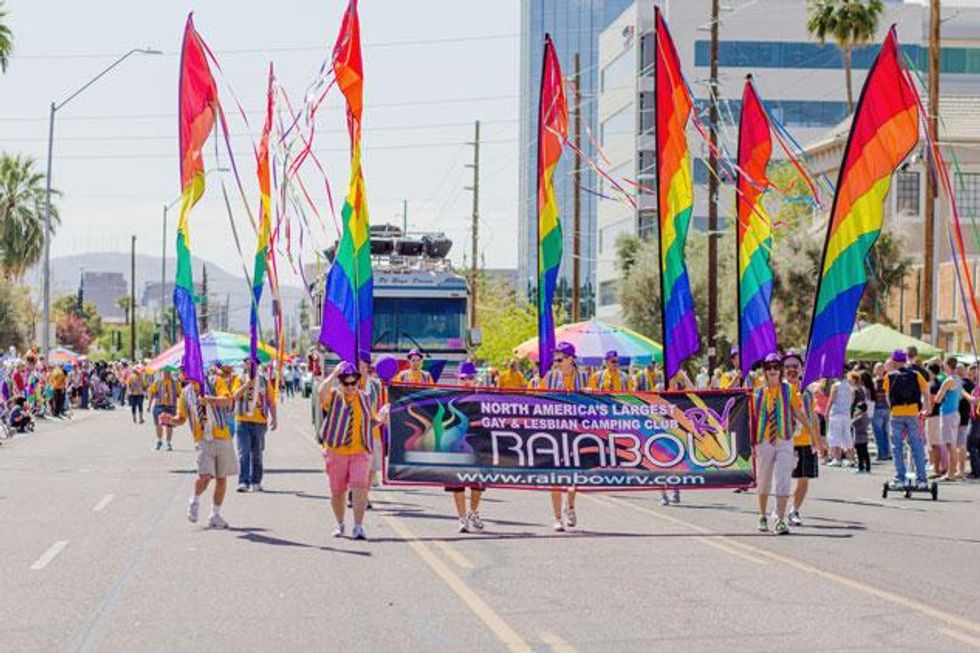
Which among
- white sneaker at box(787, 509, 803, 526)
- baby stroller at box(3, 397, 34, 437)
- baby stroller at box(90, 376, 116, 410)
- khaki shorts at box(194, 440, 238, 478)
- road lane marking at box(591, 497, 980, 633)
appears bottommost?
baby stroller at box(90, 376, 116, 410)

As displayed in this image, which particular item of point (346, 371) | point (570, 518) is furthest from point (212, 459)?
point (570, 518)

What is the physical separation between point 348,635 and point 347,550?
4884mm

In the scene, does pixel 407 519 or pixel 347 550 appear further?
pixel 407 519

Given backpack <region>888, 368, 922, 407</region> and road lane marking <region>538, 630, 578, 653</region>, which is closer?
road lane marking <region>538, 630, 578, 653</region>

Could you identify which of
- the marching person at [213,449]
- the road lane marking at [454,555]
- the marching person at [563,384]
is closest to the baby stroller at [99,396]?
the marching person at [563,384]

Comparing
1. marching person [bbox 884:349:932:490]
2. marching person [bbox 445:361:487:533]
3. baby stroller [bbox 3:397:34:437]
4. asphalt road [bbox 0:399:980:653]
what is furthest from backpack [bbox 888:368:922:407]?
baby stroller [bbox 3:397:34:437]

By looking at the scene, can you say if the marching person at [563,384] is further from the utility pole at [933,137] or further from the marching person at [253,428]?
the utility pole at [933,137]

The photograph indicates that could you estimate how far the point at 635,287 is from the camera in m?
66.6

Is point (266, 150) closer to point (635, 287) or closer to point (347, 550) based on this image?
point (347, 550)

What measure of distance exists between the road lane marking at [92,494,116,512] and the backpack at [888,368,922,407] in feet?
34.2

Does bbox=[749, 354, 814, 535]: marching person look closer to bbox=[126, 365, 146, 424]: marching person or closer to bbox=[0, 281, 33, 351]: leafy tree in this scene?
bbox=[126, 365, 146, 424]: marching person

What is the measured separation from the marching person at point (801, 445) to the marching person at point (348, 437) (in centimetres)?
450

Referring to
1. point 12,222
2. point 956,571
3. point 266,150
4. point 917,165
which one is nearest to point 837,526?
point 956,571

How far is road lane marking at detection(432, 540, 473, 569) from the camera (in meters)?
14.5
